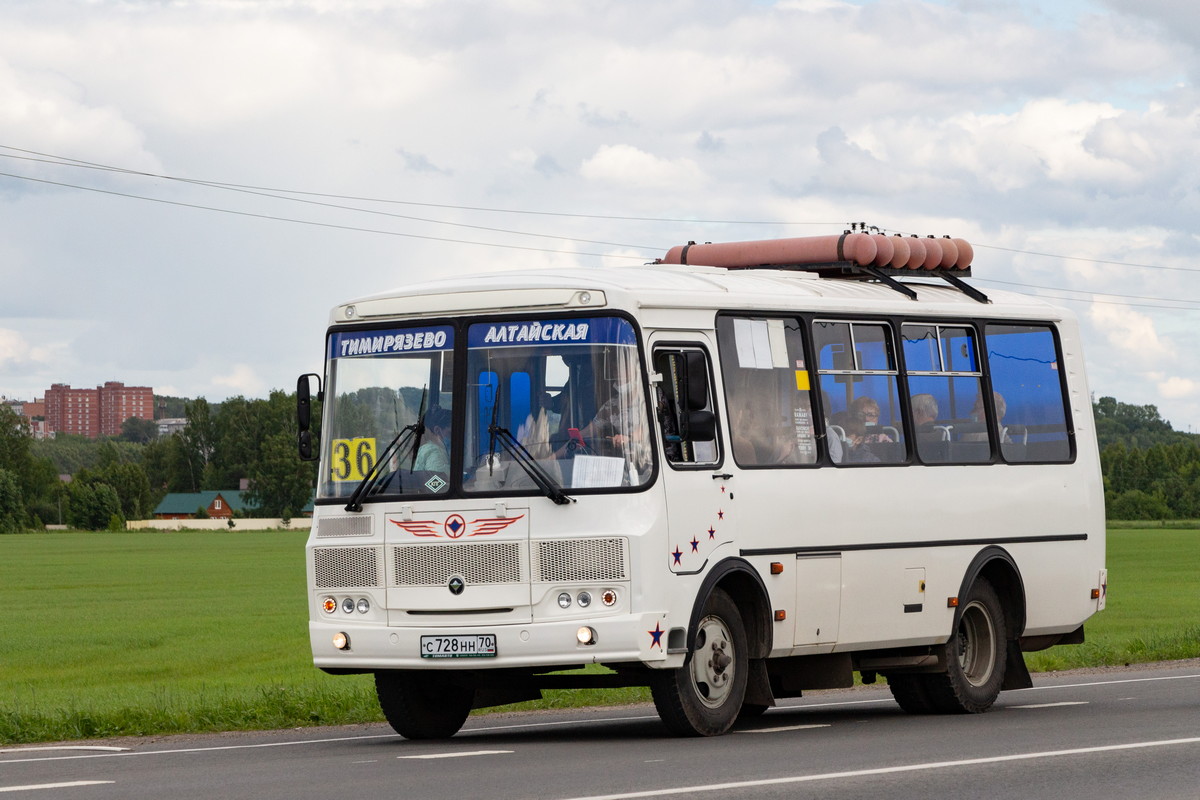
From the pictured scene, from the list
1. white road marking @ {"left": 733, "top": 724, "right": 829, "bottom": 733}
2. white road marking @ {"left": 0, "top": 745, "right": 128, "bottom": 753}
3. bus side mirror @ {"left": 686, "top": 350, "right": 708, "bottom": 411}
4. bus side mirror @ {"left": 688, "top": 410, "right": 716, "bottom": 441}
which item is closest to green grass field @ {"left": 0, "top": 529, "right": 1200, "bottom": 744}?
white road marking @ {"left": 0, "top": 745, "right": 128, "bottom": 753}

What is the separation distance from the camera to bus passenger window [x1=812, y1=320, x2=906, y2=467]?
14.7 meters

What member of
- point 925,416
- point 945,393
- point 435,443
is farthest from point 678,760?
Result: point 945,393

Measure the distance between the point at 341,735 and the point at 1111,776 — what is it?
6.64m

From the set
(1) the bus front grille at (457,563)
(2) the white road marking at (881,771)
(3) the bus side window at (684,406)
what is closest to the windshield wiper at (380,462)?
(1) the bus front grille at (457,563)

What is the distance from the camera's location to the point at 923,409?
15594mm

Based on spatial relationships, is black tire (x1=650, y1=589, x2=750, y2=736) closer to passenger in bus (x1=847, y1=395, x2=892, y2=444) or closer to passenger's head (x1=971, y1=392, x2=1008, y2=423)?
passenger in bus (x1=847, y1=395, x2=892, y2=444)

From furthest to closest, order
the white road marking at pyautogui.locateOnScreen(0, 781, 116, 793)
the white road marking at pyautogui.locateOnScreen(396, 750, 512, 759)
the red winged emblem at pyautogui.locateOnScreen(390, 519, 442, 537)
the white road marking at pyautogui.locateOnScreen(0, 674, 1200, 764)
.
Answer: the white road marking at pyautogui.locateOnScreen(0, 674, 1200, 764) → the red winged emblem at pyautogui.locateOnScreen(390, 519, 442, 537) → the white road marking at pyautogui.locateOnScreen(396, 750, 512, 759) → the white road marking at pyautogui.locateOnScreen(0, 781, 116, 793)

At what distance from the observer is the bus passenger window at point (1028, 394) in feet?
Result: 53.9

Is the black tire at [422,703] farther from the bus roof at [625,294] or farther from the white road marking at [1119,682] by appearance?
the white road marking at [1119,682]

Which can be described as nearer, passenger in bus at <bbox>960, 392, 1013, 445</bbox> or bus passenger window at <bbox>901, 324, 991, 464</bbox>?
bus passenger window at <bbox>901, 324, 991, 464</bbox>

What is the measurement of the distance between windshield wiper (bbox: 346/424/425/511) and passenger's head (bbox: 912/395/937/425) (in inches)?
168

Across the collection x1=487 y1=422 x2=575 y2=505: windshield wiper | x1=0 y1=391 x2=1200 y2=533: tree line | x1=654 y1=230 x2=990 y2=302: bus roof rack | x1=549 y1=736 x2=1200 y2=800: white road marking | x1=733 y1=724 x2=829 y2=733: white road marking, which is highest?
x1=0 y1=391 x2=1200 y2=533: tree line

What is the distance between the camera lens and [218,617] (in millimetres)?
44562

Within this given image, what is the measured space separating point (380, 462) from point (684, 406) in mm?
2082
